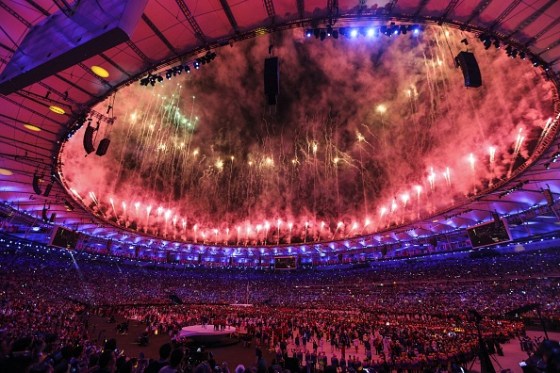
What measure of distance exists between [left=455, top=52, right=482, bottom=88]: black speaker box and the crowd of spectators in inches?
427

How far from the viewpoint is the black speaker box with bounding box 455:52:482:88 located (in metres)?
10.2

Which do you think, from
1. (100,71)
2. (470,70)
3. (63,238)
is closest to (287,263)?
(63,238)

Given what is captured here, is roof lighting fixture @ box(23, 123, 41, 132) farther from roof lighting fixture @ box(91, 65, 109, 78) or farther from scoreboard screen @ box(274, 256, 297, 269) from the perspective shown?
scoreboard screen @ box(274, 256, 297, 269)

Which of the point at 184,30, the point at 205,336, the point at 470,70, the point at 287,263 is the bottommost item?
the point at 205,336

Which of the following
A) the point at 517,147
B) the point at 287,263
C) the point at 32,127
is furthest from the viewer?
the point at 287,263

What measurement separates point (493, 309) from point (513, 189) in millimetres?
19072

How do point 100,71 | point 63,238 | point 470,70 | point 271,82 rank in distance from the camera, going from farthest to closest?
point 63,238
point 100,71
point 470,70
point 271,82

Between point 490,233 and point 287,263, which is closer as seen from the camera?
point 490,233

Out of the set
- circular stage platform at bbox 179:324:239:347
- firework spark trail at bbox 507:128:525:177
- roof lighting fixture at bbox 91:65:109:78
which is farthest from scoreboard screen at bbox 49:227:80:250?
firework spark trail at bbox 507:128:525:177

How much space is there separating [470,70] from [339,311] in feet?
118

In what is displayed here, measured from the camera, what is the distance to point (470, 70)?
1030cm

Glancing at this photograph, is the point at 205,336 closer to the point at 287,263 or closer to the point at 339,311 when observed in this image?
the point at 339,311

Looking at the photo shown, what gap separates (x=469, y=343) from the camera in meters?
16.8

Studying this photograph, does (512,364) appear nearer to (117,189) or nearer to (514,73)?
(514,73)
